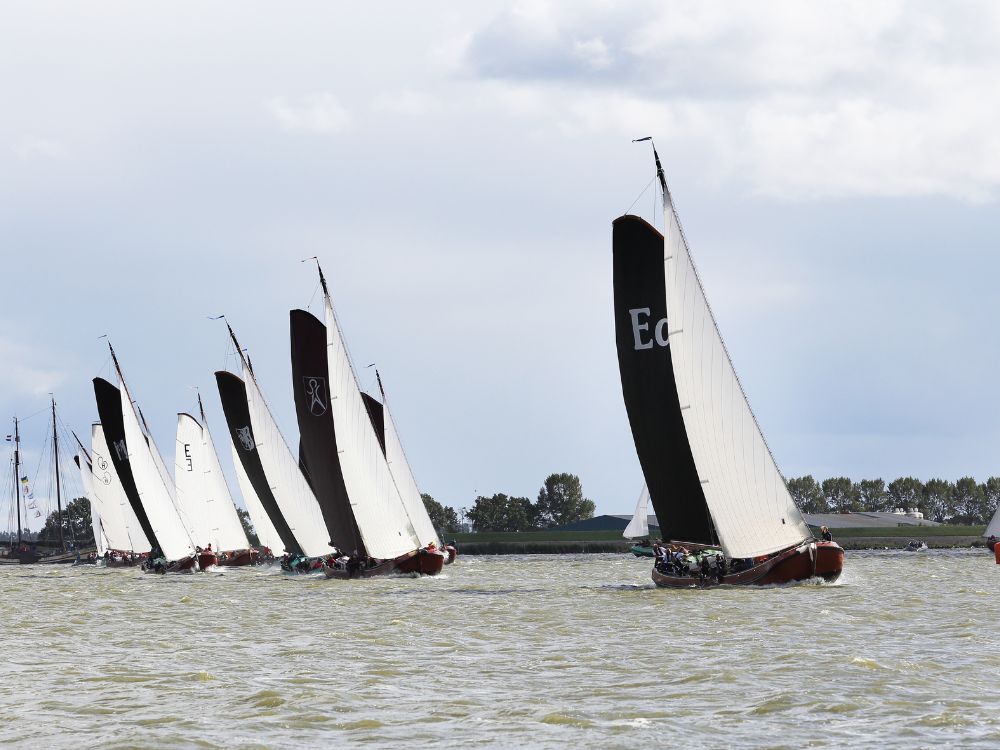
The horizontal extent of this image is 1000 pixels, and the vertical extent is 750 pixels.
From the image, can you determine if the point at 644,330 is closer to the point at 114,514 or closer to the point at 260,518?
the point at 260,518

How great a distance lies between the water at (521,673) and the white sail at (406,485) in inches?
1360

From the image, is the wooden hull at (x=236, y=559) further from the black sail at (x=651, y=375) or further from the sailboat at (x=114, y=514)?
the black sail at (x=651, y=375)

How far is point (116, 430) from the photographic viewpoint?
310 feet

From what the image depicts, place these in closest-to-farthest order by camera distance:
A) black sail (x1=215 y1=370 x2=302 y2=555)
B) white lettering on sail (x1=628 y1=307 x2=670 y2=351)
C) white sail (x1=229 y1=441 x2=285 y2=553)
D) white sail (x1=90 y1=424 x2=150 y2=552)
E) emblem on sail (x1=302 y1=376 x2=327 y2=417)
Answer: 1. white lettering on sail (x1=628 y1=307 x2=670 y2=351)
2. emblem on sail (x1=302 y1=376 x2=327 y2=417)
3. black sail (x1=215 y1=370 x2=302 y2=555)
4. white sail (x1=229 y1=441 x2=285 y2=553)
5. white sail (x1=90 y1=424 x2=150 y2=552)

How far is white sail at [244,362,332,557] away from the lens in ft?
276

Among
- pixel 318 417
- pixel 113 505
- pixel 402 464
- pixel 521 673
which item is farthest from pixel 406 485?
pixel 521 673

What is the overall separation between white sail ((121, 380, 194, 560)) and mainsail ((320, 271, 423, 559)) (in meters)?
28.5

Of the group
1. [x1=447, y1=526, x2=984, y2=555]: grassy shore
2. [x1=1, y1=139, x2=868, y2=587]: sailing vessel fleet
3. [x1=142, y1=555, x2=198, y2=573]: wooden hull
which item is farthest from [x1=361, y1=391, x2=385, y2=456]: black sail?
[x1=447, y1=526, x2=984, y2=555]: grassy shore

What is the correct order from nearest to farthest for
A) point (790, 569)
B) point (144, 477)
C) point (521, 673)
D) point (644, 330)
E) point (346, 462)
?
1. point (521, 673)
2. point (790, 569)
3. point (644, 330)
4. point (346, 462)
5. point (144, 477)

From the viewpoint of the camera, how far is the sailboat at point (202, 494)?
10744 centimetres

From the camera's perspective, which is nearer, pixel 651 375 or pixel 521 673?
pixel 521 673

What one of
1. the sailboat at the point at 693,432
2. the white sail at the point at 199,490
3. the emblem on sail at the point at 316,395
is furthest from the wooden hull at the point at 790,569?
the white sail at the point at 199,490

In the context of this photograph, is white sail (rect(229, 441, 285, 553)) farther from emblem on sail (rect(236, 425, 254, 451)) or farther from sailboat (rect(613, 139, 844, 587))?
sailboat (rect(613, 139, 844, 587))

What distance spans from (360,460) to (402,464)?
26.3 metres
